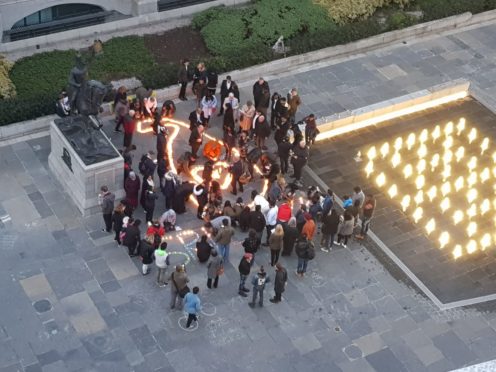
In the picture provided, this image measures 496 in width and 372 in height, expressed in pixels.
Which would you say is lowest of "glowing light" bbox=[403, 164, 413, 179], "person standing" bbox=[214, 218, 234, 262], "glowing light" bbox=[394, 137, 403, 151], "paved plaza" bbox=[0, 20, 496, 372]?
"paved plaza" bbox=[0, 20, 496, 372]

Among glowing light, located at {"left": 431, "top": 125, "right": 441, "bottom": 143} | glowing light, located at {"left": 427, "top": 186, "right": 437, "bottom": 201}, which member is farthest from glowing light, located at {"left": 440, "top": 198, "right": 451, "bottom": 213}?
glowing light, located at {"left": 431, "top": 125, "right": 441, "bottom": 143}

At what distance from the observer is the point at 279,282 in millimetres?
21938

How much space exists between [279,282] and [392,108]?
9.71 metres

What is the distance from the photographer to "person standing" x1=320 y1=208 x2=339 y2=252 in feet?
76.9

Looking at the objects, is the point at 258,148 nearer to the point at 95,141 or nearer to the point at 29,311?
the point at 95,141

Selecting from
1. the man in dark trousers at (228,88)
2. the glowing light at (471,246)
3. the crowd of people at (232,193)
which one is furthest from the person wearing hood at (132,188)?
the glowing light at (471,246)

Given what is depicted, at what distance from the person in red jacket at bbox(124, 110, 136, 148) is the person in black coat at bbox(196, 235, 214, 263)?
15.8 feet

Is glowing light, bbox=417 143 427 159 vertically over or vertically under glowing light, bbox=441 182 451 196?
over

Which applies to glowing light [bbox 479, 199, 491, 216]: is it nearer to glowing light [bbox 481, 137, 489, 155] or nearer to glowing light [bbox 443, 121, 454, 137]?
glowing light [bbox 481, 137, 489, 155]

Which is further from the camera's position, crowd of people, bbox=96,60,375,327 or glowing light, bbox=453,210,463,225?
glowing light, bbox=453,210,463,225

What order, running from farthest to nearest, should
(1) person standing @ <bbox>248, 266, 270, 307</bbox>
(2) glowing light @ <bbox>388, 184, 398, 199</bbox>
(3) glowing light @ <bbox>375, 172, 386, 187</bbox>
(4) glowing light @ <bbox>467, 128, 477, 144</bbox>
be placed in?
1. (4) glowing light @ <bbox>467, 128, 477, 144</bbox>
2. (3) glowing light @ <bbox>375, 172, 386, 187</bbox>
3. (2) glowing light @ <bbox>388, 184, 398, 199</bbox>
4. (1) person standing @ <bbox>248, 266, 270, 307</bbox>

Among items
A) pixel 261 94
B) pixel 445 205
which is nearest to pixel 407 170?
pixel 445 205

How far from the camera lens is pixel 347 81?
102 feet

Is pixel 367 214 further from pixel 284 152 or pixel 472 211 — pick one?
pixel 472 211
